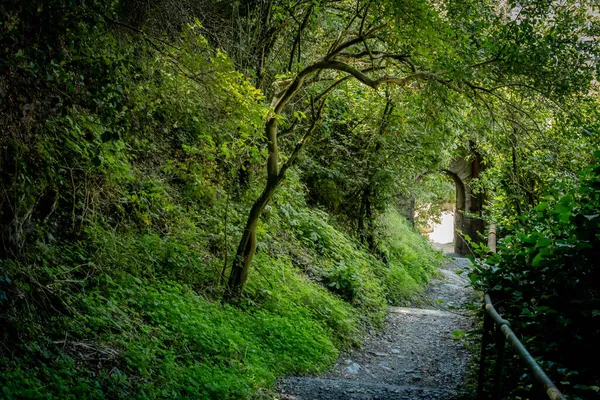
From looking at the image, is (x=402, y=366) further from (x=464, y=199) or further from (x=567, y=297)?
(x=464, y=199)

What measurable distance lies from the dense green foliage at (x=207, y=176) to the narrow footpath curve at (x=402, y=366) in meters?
0.39

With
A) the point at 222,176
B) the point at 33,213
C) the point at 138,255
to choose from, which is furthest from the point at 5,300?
the point at 222,176

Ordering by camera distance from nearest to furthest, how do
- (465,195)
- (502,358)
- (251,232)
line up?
(502,358)
(251,232)
(465,195)

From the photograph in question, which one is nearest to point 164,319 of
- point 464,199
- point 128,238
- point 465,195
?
point 128,238

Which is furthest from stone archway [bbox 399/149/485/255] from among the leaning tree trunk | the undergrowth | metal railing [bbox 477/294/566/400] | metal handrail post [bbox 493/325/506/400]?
metal handrail post [bbox 493/325/506/400]

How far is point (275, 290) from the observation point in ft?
27.3

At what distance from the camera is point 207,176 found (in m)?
8.83

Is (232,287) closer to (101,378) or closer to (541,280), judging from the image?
(101,378)

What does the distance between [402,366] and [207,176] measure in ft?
14.6

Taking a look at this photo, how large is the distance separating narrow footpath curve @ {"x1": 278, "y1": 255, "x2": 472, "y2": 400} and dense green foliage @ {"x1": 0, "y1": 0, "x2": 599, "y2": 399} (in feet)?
1.29

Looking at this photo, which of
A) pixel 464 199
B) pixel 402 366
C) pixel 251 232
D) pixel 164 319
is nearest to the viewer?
pixel 164 319

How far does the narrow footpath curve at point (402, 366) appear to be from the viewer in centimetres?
572

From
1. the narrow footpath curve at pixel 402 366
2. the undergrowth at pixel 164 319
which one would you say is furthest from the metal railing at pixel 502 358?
the undergrowth at pixel 164 319

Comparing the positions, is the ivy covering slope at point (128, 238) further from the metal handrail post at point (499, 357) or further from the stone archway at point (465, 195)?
the stone archway at point (465, 195)
